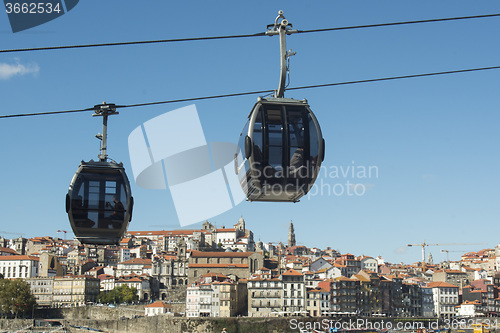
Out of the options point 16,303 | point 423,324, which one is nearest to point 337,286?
point 423,324

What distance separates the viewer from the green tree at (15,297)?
83.2m

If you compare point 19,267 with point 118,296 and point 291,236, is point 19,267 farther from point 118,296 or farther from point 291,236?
point 291,236

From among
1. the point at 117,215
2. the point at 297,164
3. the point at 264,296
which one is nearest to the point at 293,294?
the point at 264,296

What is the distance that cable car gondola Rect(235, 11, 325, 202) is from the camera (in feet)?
28.7

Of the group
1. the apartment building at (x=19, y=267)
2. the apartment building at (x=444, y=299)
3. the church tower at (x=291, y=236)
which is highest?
the church tower at (x=291, y=236)

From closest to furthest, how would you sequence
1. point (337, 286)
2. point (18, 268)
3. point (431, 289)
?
point (337, 286) → point (431, 289) → point (18, 268)

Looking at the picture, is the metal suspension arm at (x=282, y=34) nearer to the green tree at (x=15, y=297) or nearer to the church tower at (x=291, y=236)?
the green tree at (x=15, y=297)

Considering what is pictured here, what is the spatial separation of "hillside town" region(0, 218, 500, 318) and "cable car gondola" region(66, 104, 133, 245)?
218ft

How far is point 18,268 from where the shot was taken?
99.4 m

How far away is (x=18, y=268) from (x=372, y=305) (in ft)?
174

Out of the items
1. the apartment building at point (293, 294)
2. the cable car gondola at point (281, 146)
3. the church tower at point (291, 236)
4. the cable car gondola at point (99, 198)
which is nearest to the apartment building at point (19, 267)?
the apartment building at point (293, 294)

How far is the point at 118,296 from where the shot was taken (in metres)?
89.5

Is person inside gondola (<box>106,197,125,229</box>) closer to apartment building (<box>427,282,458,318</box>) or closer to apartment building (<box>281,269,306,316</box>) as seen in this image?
apartment building (<box>281,269,306,316</box>)

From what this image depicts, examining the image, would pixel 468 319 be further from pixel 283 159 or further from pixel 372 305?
pixel 283 159
